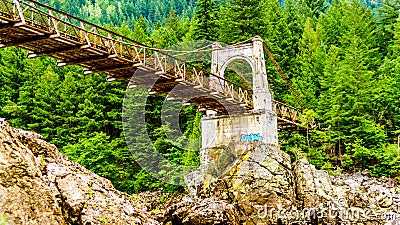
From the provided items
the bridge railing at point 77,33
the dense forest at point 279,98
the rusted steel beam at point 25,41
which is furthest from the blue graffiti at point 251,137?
the rusted steel beam at point 25,41

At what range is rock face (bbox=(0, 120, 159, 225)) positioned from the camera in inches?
112

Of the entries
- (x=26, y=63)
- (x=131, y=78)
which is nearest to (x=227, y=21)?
(x=26, y=63)

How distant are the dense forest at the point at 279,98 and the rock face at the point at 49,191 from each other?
1738cm

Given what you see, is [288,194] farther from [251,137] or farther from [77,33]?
[77,33]

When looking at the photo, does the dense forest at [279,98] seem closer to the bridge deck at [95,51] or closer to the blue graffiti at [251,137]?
the blue graffiti at [251,137]

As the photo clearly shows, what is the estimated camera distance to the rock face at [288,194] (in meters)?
14.5

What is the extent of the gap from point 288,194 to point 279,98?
1230cm

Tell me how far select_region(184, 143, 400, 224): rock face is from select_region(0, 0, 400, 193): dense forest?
3.64 meters

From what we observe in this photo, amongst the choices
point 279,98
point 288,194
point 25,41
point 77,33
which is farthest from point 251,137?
point 25,41

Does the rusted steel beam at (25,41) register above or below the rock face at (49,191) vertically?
above

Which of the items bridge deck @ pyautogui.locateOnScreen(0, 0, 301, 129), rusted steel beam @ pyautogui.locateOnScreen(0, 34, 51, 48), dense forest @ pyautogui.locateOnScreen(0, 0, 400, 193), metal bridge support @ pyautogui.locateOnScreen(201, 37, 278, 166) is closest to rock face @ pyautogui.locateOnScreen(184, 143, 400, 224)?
metal bridge support @ pyautogui.locateOnScreen(201, 37, 278, 166)

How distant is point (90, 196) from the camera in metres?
3.49

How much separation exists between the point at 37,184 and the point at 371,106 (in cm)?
2267

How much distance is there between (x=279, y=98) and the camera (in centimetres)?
2734
